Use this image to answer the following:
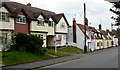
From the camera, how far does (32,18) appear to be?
23.5 metres

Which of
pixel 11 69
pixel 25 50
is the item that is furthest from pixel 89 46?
pixel 11 69

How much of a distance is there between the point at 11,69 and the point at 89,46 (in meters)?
24.2

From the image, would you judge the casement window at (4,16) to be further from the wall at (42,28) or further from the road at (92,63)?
the road at (92,63)

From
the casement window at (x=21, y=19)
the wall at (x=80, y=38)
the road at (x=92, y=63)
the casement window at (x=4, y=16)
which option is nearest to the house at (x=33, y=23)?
the casement window at (x=21, y=19)

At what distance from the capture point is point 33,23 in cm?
2394

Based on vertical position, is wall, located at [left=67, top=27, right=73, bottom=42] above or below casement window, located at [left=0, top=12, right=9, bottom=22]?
below

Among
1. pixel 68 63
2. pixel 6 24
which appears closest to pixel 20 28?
pixel 6 24

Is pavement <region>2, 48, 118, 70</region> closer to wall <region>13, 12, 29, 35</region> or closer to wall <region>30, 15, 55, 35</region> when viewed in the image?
wall <region>13, 12, 29, 35</region>

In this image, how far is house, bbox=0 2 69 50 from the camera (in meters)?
20.5

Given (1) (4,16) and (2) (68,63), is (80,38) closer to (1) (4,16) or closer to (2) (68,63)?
(2) (68,63)

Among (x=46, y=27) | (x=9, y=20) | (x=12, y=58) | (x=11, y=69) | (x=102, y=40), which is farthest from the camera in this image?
(x=102, y=40)

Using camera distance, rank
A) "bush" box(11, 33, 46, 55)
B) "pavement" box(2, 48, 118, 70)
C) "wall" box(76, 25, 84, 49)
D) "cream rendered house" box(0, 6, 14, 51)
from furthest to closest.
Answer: "wall" box(76, 25, 84, 49) < "cream rendered house" box(0, 6, 14, 51) < "bush" box(11, 33, 46, 55) < "pavement" box(2, 48, 118, 70)

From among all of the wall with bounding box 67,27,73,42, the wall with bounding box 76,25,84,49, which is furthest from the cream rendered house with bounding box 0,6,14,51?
the wall with bounding box 67,27,73,42

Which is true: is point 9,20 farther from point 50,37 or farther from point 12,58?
point 50,37
